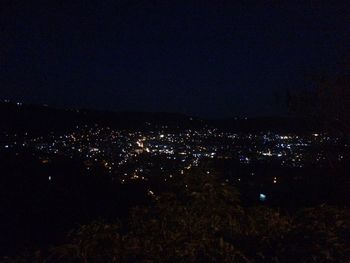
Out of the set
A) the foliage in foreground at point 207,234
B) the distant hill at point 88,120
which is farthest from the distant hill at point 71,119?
the foliage in foreground at point 207,234

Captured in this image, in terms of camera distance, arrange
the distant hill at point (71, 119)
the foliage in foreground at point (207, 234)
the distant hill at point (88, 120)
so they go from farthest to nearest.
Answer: the distant hill at point (71, 119)
the distant hill at point (88, 120)
the foliage in foreground at point (207, 234)

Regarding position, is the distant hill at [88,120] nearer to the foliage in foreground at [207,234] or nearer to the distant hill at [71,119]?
the distant hill at [71,119]

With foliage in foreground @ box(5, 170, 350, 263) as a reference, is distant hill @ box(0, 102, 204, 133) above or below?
above

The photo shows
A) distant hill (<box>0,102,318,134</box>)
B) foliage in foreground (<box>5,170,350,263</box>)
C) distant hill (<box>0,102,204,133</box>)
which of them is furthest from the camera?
distant hill (<box>0,102,204,133</box>)

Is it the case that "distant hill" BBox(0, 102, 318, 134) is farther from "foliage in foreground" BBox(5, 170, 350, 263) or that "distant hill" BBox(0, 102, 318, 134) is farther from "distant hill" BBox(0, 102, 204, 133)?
"foliage in foreground" BBox(5, 170, 350, 263)

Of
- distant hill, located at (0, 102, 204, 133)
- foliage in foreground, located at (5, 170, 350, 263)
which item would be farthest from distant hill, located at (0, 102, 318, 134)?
foliage in foreground, located at (5, 170, 350, 263)

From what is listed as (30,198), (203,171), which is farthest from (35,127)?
(203,171)

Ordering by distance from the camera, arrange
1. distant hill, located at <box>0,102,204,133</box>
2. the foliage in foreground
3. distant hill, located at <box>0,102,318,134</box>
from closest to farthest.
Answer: the foliage in foreground < distant hill, located at <box>0,102,318,134</box> < distant hill, located at <box>0,102,204,133</box>
